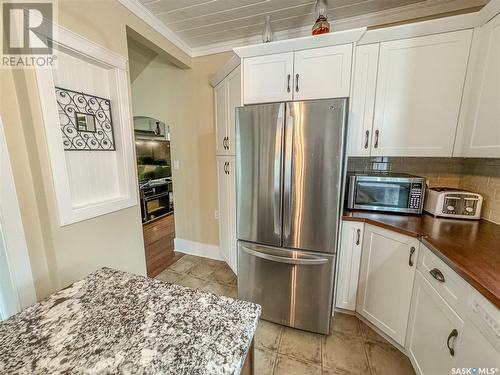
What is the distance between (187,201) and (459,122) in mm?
2860

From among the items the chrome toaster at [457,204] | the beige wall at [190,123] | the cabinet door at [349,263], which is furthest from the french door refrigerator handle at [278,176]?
the beige wall at [190,123]

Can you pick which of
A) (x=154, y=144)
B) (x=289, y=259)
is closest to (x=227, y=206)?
(x=289, y=259)

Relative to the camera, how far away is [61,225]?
1273 millimetres

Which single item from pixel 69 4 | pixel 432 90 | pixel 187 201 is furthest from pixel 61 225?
pixel 432 90

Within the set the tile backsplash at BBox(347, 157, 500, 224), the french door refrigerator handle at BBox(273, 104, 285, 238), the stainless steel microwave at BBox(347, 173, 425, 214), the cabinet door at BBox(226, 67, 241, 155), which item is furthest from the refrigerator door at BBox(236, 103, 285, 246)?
the tile backsplash at BBox(347, 157, 500, 224)

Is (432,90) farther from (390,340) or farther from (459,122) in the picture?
(390,340)

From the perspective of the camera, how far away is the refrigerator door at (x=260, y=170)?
58.9 inches

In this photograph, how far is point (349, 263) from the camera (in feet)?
5.53

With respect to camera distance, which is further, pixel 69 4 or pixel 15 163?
pixel 69 4

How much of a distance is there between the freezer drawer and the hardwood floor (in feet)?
4.55

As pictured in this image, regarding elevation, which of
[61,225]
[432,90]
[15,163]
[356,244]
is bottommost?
[356,244]

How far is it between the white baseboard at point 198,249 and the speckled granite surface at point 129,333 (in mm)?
2064

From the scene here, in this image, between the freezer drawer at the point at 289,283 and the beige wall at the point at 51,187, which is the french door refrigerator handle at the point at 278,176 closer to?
the freezer drawer at the point at 289,283

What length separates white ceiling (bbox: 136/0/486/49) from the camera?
5.67ft
